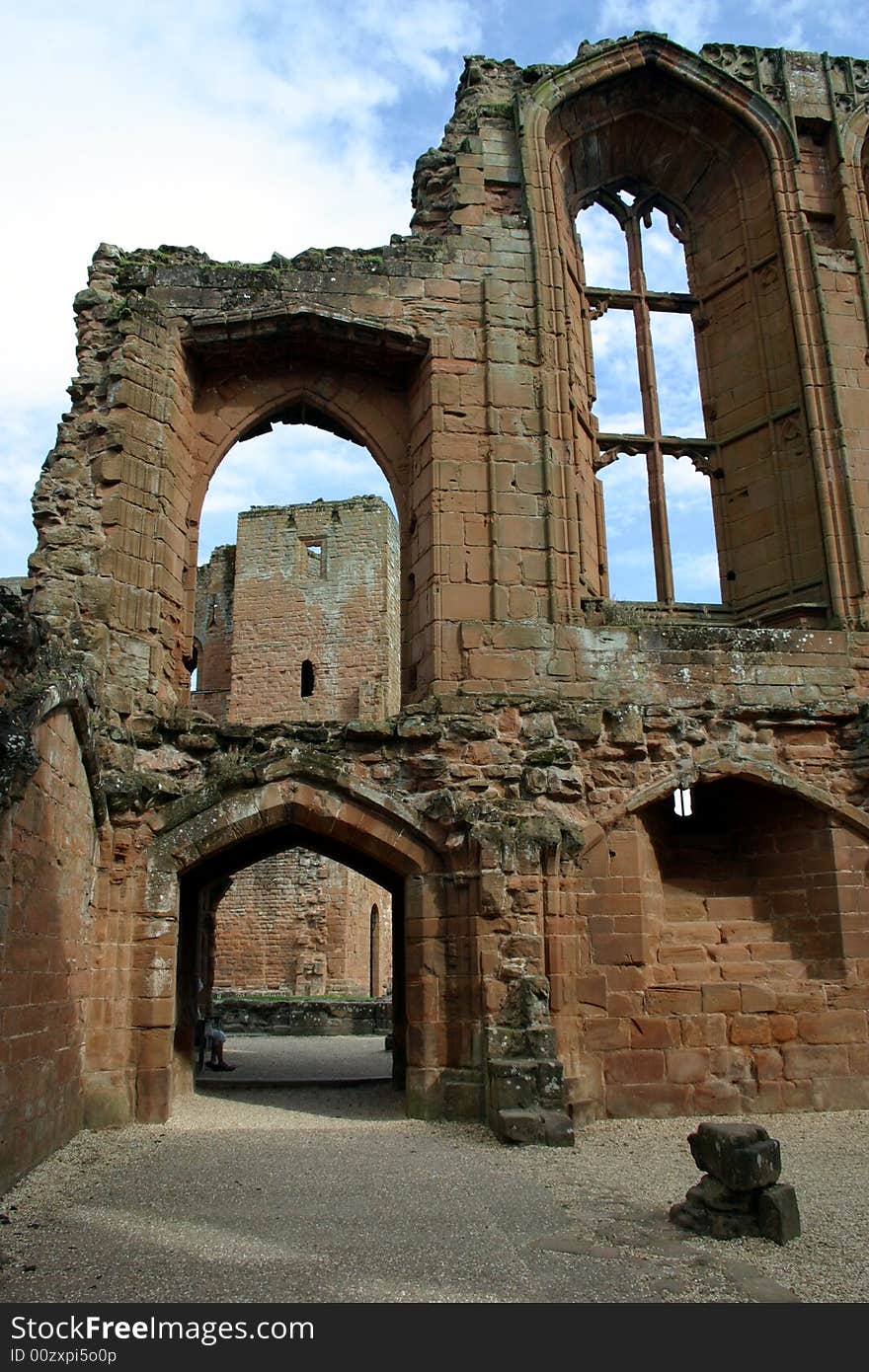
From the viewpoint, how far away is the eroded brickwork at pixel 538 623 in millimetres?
7879

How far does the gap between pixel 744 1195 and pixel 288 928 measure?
18.0 m

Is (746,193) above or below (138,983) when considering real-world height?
above

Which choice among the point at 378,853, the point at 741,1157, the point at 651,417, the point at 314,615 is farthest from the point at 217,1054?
the point at 314,615

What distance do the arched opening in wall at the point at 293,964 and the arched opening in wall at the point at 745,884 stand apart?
7.65 ft

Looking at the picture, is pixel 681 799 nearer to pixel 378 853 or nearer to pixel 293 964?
pixel 378 853

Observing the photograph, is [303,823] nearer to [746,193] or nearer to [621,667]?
[621,667]

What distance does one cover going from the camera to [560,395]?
959 centimetres

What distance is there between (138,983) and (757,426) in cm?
749

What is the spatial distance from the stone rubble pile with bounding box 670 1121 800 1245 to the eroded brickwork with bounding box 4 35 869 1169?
2.21 metres

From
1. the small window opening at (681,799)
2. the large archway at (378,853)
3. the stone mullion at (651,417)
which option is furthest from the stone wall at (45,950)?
the stone mullion at (651,417)

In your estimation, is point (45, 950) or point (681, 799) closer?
point (45, 950)

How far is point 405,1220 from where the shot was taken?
4.90 metres

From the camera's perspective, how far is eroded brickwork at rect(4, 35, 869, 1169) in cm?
788
